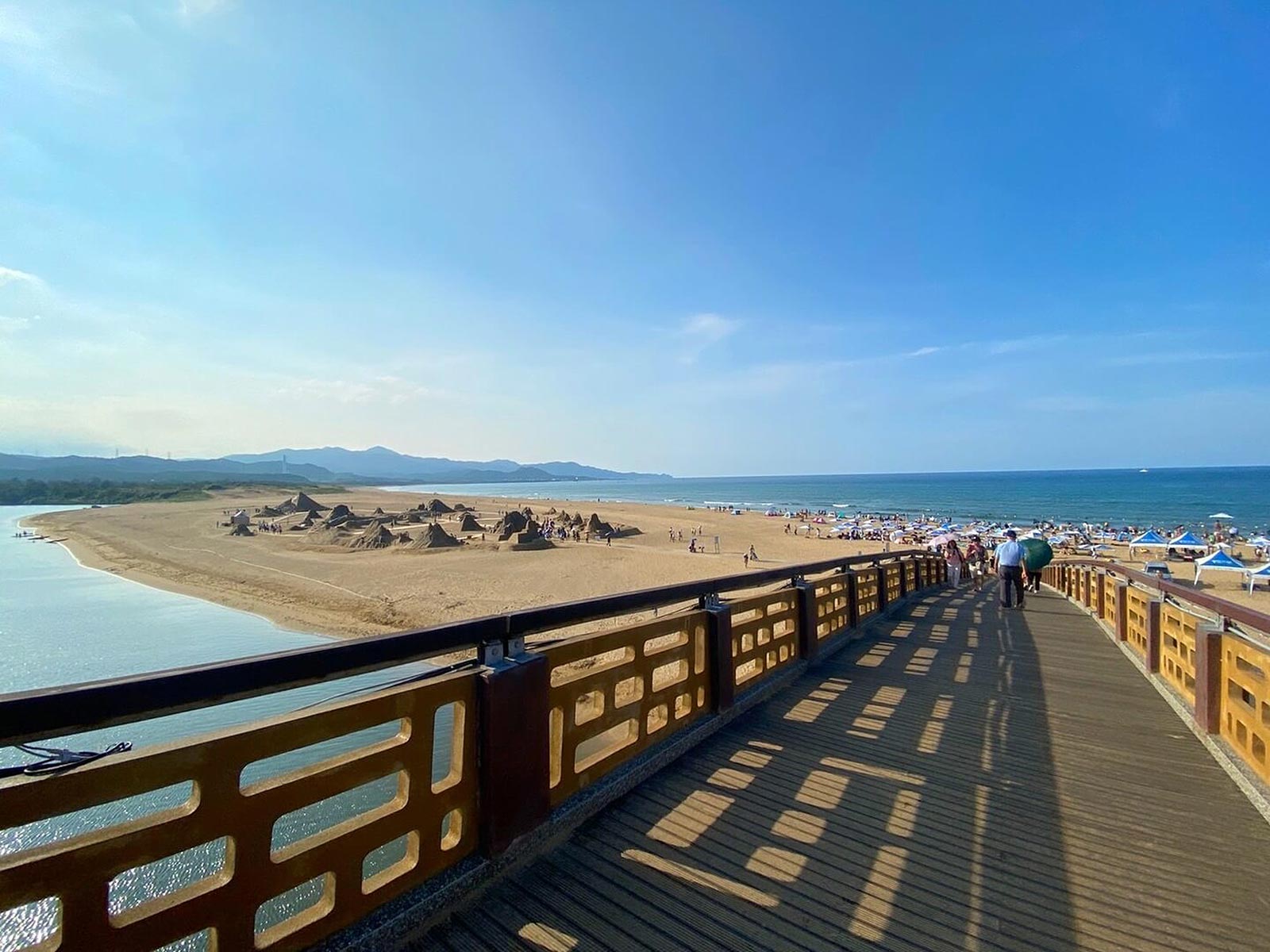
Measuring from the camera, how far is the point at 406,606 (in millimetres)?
20641

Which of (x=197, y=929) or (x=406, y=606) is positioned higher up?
(x=197, y=929)

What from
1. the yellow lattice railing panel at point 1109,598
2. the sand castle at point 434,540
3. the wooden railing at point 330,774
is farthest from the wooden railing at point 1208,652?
the sand castle at point 434,540

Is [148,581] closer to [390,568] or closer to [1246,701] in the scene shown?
[390,568]

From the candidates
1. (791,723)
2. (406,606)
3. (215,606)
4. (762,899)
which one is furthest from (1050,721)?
(215,606)

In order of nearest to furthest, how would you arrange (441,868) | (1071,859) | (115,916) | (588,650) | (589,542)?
(115,916) → (441,868) → (1071,859) → (588,650) → (589,542)

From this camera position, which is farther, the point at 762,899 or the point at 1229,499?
the point at 1229,499

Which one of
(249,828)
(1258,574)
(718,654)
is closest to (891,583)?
(718,654)

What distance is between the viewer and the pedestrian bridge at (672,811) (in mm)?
1974

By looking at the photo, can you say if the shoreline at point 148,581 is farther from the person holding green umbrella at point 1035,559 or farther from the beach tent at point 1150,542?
the beach tent at point 1150,542

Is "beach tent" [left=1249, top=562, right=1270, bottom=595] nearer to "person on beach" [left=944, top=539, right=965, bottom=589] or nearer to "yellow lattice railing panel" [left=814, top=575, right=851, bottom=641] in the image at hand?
"person on beach" [left=944, top=539, right=965, bottom=589]

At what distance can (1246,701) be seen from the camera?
478 centimetres

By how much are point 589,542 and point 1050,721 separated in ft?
124

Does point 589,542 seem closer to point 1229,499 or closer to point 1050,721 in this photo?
point 1050,721

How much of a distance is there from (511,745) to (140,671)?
11.2 metres
